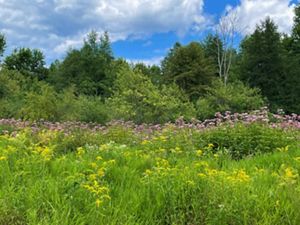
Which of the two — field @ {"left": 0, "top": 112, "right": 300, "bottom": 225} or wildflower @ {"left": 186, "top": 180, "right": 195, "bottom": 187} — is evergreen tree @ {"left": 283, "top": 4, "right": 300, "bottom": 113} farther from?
wildflower @ {"left": 186, "top": 180, "right": 195, "bottom": 187}

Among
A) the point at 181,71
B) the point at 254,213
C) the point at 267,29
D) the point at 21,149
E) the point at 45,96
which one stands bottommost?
the point at 254,213

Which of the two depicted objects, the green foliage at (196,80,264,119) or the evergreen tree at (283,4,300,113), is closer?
the green foliage at (196,80,264,119)

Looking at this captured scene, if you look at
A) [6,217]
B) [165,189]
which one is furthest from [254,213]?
[6,217]

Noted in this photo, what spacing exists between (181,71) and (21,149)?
2955 centimetres

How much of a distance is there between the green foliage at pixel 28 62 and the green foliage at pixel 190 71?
2098cm

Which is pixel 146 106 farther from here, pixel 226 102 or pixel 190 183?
pixel 190 183

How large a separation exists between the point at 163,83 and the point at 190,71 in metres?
2.27

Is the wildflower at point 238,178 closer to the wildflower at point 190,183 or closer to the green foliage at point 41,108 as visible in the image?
the wildflower at point 190,183

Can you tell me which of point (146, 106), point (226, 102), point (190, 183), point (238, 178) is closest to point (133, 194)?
point (190, 183)

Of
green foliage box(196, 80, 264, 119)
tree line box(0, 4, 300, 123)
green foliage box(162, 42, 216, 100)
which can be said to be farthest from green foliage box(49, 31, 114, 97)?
green foliage box(196, 80, 264, 119)

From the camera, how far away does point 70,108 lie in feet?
58.3

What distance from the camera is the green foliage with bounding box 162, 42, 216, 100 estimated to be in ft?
110

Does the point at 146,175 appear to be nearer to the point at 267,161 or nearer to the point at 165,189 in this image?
the point at 165,189

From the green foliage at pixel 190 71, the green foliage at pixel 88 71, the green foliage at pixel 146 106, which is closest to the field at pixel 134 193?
the green foliage at pixel 146 106
